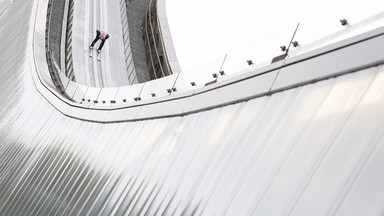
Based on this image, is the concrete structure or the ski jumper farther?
the ski jumper

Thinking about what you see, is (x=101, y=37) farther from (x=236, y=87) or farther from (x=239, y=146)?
(x=239, y=146)

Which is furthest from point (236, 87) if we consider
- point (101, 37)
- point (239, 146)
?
point (101, 37)

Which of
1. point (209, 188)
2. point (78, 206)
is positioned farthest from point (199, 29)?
point (209, 188)

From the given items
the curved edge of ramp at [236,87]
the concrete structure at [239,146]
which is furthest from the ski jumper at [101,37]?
the concrete structure at [239,146]

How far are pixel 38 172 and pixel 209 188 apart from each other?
811 centimetres

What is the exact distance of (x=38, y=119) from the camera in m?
16.4

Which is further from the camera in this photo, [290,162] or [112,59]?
[112,59]

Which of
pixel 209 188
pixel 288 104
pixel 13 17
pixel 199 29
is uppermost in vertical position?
pixel 199 29

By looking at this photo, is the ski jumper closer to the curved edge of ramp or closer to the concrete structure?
the curved edge of ramp

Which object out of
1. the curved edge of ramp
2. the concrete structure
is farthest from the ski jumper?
the concrete structure

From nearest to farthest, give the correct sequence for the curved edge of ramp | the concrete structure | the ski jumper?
the concrete structure → the curved edge of ramp → the ski jumper

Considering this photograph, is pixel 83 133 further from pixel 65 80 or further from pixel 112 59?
pixel 112 59

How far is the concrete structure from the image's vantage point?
4332 mm

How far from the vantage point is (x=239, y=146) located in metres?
5.90
